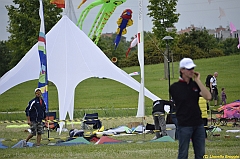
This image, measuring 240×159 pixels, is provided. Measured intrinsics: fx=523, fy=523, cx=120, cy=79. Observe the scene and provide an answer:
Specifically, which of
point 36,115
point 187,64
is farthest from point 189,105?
point 36,115

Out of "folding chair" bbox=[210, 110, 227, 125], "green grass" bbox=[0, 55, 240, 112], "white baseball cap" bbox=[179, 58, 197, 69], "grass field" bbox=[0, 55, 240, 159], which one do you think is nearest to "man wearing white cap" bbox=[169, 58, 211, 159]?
"white baseball cap" bbox=[179, 58, 197, 69]

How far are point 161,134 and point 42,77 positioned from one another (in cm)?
401

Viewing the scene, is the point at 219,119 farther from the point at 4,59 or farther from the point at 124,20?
the point at 4,59

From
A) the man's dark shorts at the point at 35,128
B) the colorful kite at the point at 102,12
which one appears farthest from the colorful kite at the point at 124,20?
the man's dark shorts at the point at 35,128

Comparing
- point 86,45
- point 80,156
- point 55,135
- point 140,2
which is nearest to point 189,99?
point 80,156

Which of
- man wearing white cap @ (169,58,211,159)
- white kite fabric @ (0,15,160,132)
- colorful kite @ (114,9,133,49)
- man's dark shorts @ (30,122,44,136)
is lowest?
man's dark shorts @ (30,122,44,136)

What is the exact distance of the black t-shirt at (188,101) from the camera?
275 inches

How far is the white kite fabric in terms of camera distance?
17109mm

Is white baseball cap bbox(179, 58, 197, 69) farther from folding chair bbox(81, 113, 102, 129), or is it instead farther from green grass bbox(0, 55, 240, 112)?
green grass bbox(0, 55, 240, 112)

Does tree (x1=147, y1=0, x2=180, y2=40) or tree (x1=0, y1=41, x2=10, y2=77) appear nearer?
tree (x1=147, y1=0, x2=180, y2=40)

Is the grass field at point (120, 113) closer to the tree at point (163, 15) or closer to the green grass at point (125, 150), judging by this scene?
the green grass at point (125, 150)

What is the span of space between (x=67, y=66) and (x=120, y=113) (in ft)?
21.0

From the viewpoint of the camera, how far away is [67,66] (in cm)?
1756

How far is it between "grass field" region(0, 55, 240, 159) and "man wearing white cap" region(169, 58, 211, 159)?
2.86m
